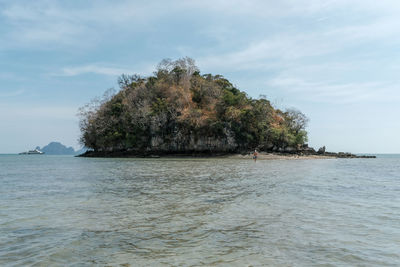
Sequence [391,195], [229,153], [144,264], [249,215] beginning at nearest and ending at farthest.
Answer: [144,264] → [249,215] → [391,195] → [229,153]

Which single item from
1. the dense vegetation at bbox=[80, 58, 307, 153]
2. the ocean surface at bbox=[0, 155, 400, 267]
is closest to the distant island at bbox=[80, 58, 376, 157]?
the dense vegetation at bbox=[80, 58, 307, 153]

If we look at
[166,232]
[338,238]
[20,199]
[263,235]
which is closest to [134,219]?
[166,232]

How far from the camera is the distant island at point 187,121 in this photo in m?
50.0

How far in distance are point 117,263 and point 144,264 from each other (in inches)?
15.1

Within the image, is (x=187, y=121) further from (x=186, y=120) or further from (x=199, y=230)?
(x=199, y=230)

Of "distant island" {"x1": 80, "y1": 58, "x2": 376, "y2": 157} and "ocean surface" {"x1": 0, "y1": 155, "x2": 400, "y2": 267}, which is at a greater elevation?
"distant island" {"x1": 80, "y1": 58, "x2": 376, "y2": 157}

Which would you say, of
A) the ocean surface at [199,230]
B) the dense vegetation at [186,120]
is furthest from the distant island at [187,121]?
the ocean surface at [199,230]

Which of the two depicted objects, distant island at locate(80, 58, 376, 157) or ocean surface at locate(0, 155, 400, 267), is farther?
distant island at locate(80, 58, 376, 157)

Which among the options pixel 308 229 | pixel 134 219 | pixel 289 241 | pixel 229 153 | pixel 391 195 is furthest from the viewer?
pixel 229 153

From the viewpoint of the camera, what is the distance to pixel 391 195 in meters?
10.4

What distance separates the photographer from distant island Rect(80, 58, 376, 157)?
1969 inches

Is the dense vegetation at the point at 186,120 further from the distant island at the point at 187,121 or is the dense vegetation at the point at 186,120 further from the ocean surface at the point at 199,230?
the ocean surface at the point at 199,230

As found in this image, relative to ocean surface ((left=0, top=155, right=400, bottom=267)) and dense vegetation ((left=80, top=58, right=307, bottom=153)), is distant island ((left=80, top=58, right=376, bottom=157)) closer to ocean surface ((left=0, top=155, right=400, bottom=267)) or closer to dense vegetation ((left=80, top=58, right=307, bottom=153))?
dense vegetation ((left=80, top=58, right=307, bottom=153))

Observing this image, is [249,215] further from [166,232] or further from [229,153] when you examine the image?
[229,153]
